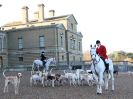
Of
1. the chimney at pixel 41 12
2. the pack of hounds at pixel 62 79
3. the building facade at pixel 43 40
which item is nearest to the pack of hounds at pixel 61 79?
the pack of hounds at pixel 62 79

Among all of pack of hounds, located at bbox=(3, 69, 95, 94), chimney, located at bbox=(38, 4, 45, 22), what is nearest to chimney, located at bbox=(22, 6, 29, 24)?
chimney, located at bbox=(38, 4, 45, 22)

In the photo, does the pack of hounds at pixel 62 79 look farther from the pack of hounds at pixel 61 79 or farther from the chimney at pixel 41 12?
the chimney at pixel 41 12

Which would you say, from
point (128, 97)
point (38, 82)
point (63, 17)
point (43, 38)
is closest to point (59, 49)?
point (43, 38)

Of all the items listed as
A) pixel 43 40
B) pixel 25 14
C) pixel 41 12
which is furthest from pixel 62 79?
pixel 25 14

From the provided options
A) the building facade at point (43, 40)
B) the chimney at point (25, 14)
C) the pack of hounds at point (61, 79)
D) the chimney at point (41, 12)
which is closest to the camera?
the pack of hounds at point (61, 79)

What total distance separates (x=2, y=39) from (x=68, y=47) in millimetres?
13796

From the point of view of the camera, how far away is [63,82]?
2311 cm

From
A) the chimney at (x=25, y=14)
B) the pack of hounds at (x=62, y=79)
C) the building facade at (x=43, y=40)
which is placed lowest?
the pack of hounds at (x=62, y=79)

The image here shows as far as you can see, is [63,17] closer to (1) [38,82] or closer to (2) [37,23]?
(2) [37,23]

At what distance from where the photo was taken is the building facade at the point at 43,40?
65.4 metres

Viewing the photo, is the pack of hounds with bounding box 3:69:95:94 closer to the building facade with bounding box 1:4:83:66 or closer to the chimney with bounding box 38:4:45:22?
the building facade with bounding box 1:4:83:66

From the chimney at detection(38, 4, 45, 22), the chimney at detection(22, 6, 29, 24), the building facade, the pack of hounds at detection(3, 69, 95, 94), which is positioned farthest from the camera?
the chimney at detection(22, 6, 29, 24)

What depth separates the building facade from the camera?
65438 millimetres

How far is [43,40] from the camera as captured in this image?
66.4 metres
